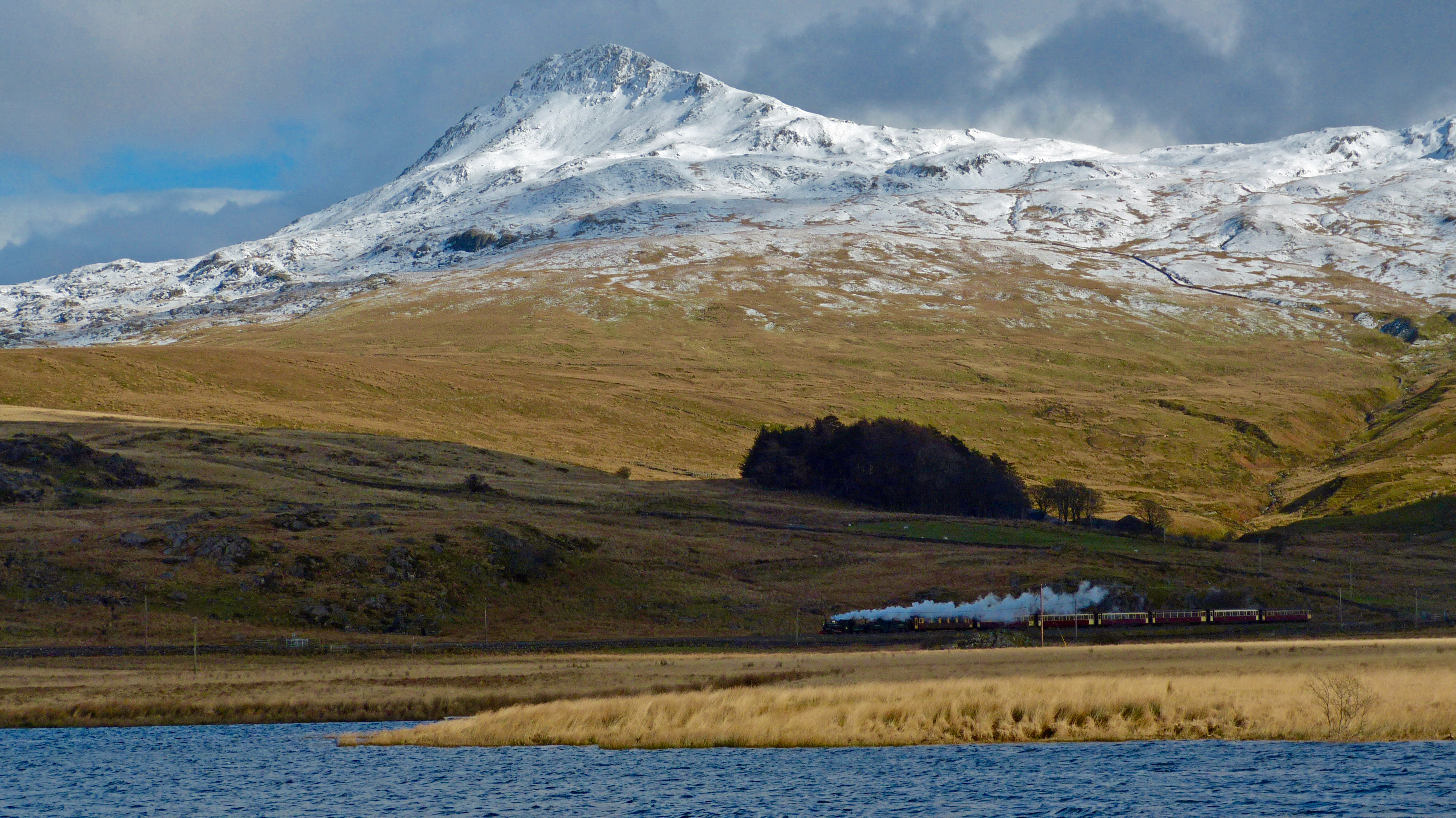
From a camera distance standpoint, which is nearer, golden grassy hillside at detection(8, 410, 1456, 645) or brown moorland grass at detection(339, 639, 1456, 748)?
brown moorland grass at detection(339, 639, 1456, 748)

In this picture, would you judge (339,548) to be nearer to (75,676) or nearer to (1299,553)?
(75,676)

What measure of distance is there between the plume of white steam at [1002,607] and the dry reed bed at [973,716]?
3704cm

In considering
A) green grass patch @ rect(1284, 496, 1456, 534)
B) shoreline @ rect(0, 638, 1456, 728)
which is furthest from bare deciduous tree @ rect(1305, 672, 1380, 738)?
green grass patch @ rect(1284, 496, 1456, 534)

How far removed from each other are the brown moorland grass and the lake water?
61 centimetres

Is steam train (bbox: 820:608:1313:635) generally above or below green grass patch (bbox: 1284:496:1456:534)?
below

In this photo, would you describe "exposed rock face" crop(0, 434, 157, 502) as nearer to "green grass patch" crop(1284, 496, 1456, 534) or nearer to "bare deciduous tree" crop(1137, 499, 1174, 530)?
"bare deciduous tree" crop(1137, 499, 1174, 530)

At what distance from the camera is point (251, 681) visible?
60.5 metres

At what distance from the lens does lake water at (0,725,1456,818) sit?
101ft

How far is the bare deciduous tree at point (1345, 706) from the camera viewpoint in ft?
122

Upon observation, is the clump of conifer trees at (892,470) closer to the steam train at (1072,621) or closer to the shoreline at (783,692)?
the steam train at (1072,621)

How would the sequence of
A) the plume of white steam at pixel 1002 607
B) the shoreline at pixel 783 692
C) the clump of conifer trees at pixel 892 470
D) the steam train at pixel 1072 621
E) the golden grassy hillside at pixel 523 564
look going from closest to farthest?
1. the shoreline at pixel 783 692
2. the golden grassy hillside at pixel 523 564
3. the steam train at pixel 1072 621
4. the plume of white steam at pixel 1002 607
5. the clump of conifer trees at pixel 892 470

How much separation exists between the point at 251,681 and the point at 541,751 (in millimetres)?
24072

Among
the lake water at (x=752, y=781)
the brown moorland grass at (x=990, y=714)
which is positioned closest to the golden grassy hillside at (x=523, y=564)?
the brown moorland grass at (x=990, y=714)

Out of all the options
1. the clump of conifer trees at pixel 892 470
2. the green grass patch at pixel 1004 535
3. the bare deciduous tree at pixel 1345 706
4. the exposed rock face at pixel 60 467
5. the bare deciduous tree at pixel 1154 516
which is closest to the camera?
the bare deciduous tree at pixel 1345 706
